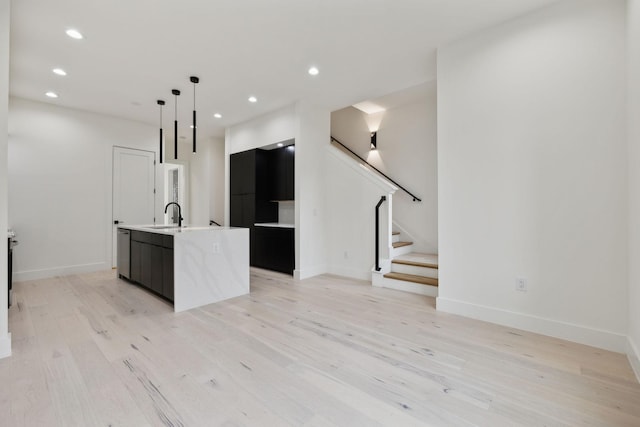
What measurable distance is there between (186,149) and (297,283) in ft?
17.4

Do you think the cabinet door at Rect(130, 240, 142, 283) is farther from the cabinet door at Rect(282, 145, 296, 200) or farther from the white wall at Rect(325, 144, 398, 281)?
the white wall at Rect(325, 144, 398, 281)

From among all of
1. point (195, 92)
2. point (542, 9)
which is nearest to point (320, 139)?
point (195, 92)

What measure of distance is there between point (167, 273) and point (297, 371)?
6.91ft

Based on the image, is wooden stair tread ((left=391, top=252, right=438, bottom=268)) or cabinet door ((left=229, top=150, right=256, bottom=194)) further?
cabinet door ((left=229, top=150, right=256, bottom=194))

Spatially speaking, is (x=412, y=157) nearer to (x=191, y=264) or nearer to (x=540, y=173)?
(x=540, y=173)

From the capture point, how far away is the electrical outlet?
2635 millimetres

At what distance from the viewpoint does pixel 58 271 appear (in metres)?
4.78

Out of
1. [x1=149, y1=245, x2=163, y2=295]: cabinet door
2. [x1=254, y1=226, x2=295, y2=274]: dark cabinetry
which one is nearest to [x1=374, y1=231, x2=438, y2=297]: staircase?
[x1=254, y1=226, x2=295, y2=274]: dark cabinetry

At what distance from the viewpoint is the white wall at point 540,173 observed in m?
2.28

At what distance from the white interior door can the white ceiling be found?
1.23 meters

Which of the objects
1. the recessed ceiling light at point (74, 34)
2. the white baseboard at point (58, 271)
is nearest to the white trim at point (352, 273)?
the white baseboard at point (58, 271)

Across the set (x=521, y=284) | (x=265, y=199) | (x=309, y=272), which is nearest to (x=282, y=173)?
(x=265, y=199)

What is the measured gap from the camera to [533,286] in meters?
2.59

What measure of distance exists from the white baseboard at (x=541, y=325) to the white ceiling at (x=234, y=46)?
2782mm
